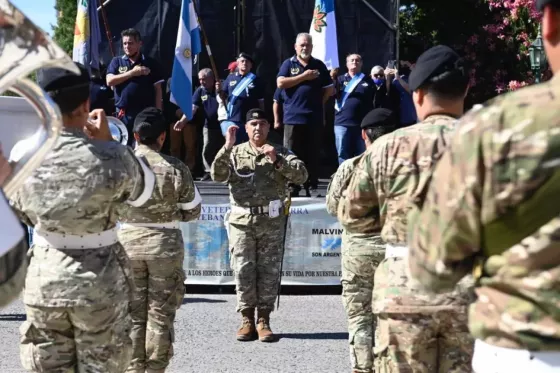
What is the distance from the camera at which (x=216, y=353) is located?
26.7 ft

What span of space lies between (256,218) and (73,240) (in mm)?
3988

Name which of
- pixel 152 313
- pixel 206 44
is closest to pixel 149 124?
pixel 152 313

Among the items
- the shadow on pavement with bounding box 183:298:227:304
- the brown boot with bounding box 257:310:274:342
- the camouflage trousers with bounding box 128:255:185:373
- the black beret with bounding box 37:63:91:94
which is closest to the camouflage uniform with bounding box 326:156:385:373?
the camouflage trousers with bounding box 128:255:185:373

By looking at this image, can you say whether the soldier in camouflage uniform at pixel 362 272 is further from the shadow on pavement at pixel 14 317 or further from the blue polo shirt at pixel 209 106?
the blue polo shirt at pixel 209 106

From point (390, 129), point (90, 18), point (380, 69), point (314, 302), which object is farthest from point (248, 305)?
point (90, 18)

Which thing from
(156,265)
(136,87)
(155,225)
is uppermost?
(136,87)

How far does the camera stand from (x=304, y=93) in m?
12.8

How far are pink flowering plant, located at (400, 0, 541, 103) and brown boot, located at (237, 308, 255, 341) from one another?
9523mm

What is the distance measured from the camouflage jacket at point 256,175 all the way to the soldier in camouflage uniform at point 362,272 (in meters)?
1.52

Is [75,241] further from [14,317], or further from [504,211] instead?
[14,317]

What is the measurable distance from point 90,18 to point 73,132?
34.2 ft

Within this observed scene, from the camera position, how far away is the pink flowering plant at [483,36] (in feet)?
58.0

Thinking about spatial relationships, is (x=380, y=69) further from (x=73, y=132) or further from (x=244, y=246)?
(x=73, y=132)

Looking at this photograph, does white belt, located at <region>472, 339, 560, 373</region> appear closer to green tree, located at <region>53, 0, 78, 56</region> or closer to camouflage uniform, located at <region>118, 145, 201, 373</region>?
camouflage uniform, located at <region>118, 145, 201, 373</region>
